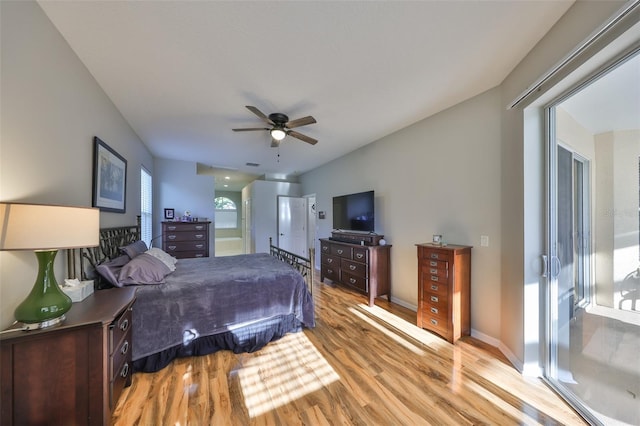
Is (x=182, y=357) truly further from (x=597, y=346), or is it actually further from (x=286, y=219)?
(x=286, y=219)

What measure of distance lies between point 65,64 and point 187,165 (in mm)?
3789

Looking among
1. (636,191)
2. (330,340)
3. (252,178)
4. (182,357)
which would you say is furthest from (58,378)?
(252,178)

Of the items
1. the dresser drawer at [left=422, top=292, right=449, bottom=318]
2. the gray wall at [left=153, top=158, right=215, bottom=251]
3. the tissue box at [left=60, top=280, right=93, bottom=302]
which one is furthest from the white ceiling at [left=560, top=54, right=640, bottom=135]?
the gray wall at [left=153, top=158, right=215, bottom=251]

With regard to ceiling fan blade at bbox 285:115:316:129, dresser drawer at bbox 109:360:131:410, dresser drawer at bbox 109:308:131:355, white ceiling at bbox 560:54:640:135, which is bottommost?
dresser drawer at bbox 109:360:131:410

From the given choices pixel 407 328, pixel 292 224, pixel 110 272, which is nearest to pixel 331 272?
pixel 407 328

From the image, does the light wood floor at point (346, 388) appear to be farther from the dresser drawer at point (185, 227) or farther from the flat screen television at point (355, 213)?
the dresser drawer at point (185, 227)

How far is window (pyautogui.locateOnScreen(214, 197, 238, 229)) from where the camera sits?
10.2 m

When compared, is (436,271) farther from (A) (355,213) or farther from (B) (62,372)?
(B) (62,372)

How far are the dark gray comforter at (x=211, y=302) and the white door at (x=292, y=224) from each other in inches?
143

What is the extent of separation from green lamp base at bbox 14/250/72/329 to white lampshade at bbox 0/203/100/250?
0.25 meters

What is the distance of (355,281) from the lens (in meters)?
3.88

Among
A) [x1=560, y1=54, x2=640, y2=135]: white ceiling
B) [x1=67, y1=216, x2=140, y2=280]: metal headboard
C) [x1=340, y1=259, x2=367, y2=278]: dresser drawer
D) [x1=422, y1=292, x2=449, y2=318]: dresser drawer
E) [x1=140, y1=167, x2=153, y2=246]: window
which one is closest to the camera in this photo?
[x1=560, y1=54, x2=640, y2=135]: white ceiling

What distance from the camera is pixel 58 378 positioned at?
125cm

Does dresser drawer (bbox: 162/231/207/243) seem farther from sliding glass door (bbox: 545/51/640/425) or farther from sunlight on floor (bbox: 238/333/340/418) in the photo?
sliding glass door (bbox: 545/51/640/425)
